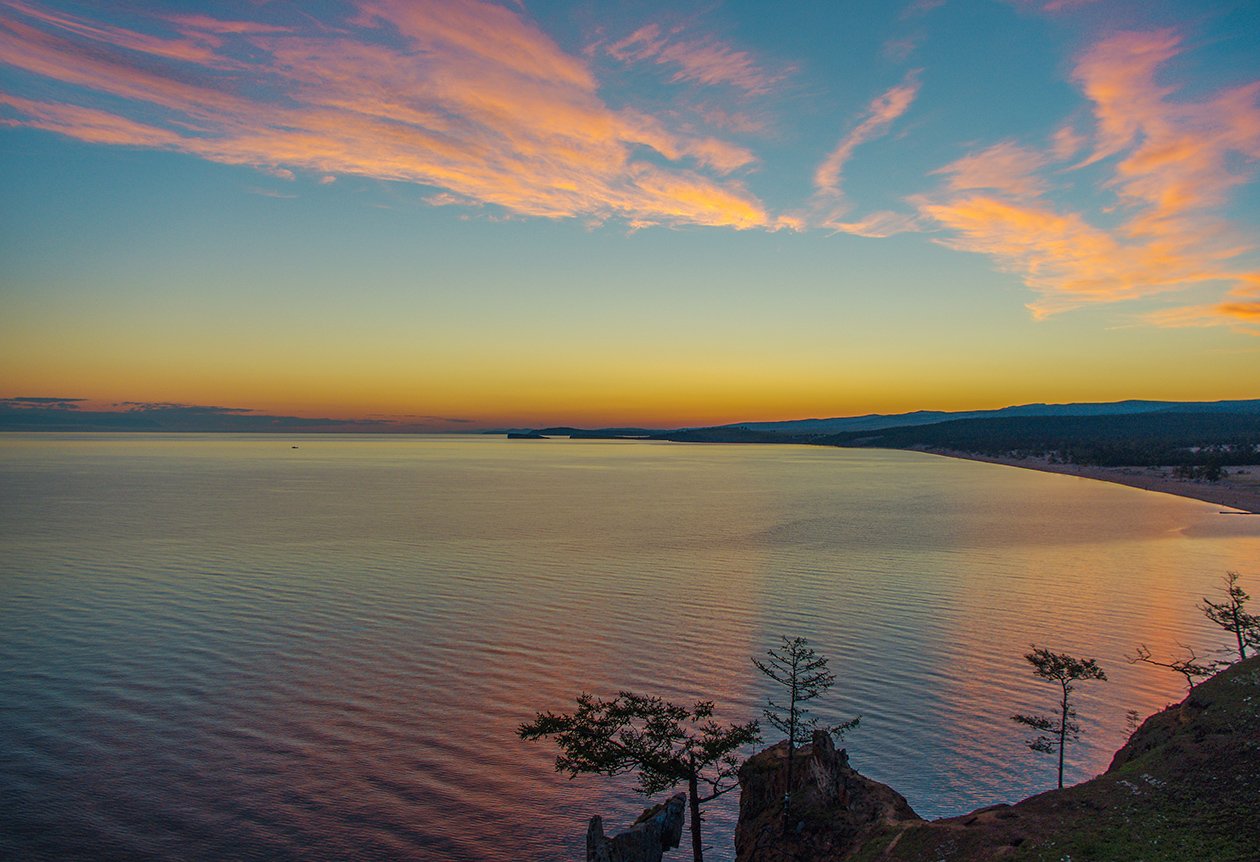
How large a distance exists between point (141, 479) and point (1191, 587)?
166 m

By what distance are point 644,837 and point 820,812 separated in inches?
191

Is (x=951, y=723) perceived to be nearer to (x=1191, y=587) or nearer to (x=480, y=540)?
(x=1191, y=587)

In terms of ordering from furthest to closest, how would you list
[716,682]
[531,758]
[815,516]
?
1. [815,516]
2. [716,682]
3. [531,758]

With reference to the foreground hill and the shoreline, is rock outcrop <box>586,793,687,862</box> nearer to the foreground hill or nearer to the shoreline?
the foreground hill

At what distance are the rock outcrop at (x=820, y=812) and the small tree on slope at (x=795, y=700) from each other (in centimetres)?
32

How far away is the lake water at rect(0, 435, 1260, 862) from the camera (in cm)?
2394

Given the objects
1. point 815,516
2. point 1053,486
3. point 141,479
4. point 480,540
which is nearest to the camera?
point 480,540

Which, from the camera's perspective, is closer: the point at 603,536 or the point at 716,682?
the point at 716,682

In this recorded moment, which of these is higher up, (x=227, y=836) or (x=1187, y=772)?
(x=1187, y=772)

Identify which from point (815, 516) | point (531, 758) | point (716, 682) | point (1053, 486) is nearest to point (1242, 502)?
point (1053, 486)

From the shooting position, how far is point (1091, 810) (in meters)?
16.8

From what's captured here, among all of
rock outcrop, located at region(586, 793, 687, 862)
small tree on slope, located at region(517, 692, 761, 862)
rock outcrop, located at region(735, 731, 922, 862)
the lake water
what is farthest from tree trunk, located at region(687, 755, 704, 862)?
the lake water

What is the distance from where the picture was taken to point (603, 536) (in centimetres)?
8162

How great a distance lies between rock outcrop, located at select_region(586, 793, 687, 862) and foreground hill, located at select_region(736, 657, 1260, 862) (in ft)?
6.48
